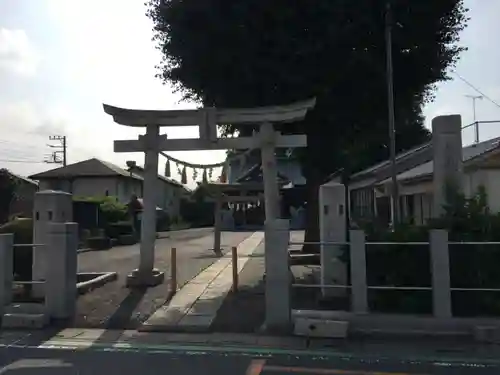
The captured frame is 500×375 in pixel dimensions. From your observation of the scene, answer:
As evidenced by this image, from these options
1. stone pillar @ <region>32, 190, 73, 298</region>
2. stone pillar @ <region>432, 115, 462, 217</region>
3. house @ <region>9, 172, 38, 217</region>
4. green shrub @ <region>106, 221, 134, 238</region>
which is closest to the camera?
stone pillar @ <region>432, 115, 462, 217</region>

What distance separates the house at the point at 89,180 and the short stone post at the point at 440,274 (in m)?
37.3

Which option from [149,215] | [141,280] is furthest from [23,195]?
[141,280]

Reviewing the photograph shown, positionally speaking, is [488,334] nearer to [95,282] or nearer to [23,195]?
[95,282]

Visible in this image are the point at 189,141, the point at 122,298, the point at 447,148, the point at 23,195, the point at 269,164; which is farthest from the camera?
the point at 23,195

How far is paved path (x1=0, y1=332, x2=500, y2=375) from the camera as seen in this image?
670 cm

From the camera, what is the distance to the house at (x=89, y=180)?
4456 centimetres

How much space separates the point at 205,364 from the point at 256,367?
0.64 m

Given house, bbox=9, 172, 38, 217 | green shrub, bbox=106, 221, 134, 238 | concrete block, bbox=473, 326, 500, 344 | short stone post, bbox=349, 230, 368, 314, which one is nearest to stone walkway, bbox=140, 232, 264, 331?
short stone post, bbox=349, 230, 368, 314

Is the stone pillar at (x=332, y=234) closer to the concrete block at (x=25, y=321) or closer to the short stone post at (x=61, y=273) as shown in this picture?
the short stone post at (x=61, y=273)

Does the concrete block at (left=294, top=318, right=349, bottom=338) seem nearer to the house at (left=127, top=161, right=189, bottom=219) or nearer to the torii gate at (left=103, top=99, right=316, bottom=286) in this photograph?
the torii gate at (left=103, top=99, right=316, bottom=286)

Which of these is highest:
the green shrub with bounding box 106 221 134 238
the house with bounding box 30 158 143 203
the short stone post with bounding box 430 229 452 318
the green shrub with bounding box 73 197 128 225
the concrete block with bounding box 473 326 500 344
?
the house with bounding box 30 158 143 203

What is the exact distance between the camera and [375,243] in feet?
29.0

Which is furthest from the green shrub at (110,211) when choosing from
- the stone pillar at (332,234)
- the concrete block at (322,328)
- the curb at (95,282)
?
the concrete block at (322,328)

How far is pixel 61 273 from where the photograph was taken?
959 centimetres
